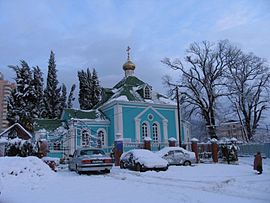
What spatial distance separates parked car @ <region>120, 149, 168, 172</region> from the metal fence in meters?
15.6

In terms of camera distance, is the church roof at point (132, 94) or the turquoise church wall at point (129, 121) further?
the church roof at point (132, 94)

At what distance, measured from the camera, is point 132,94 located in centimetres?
3562

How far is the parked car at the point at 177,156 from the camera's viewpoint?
2158 cm

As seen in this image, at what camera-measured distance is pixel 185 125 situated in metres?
38.8

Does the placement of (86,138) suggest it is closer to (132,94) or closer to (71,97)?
(132,94)

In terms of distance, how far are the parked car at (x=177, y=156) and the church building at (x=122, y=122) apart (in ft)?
30.8

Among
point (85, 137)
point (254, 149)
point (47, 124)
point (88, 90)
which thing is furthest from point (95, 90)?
point (254, 149)

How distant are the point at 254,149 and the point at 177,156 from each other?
15040mm

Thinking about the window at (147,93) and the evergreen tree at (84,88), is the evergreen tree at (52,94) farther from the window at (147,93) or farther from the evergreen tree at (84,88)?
the window at (147,93)

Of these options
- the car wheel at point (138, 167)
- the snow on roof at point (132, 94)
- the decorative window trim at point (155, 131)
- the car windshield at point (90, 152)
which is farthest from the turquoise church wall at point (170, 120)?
the car windshield at point (90, 152)

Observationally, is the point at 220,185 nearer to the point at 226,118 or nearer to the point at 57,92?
the point at 226,118

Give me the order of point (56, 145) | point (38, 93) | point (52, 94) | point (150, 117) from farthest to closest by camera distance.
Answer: point (52, 94) < point (38, 93) < point (150, 117) < point (56, 145)

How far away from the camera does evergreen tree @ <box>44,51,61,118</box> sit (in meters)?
48.1

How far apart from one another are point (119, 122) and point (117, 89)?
22.7 feet
